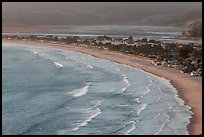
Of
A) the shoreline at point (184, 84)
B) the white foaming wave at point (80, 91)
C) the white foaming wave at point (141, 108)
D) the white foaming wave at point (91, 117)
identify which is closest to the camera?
the shoreline at point (184, 84)

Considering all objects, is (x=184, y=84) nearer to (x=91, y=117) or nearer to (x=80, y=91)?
(x=80, y=91)

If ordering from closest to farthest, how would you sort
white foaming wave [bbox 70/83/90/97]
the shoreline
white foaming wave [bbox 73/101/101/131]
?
the shoreline, white foaming wave [bbox 73/101/101/131], white foaming wave [bbox 70/83/90/97]

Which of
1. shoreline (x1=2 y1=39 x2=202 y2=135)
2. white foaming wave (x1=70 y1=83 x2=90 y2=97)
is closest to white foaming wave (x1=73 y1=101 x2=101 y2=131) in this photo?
white foaming wave (x1=70 y1=83 x2=90 y2=97)

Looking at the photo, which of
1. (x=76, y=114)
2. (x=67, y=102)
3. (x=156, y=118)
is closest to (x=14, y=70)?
(x=67, y=102)

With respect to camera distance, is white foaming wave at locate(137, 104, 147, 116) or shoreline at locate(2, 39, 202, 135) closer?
shoreline at locate(2, 39, 202, 135)

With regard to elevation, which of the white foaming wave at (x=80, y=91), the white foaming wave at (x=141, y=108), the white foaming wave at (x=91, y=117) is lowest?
the white foaming wave at (x=80, y=91)

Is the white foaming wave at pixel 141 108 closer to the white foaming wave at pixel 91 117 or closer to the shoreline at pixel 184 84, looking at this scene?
the white foaming wave at pixel 91 117

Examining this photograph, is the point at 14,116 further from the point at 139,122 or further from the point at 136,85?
the point at 136,85

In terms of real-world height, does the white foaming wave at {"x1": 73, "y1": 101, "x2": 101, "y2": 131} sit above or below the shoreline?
below

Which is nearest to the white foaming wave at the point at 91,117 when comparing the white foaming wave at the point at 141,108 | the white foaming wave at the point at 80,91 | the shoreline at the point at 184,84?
the white foaming wave at the point at 141,108

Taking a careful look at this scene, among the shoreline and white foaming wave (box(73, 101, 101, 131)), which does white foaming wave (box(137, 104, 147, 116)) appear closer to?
white foaming wave (box(73, 101, 101, 131))

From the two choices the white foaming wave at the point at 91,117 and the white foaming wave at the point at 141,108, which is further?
the white foaming wave at the point at 141,108
